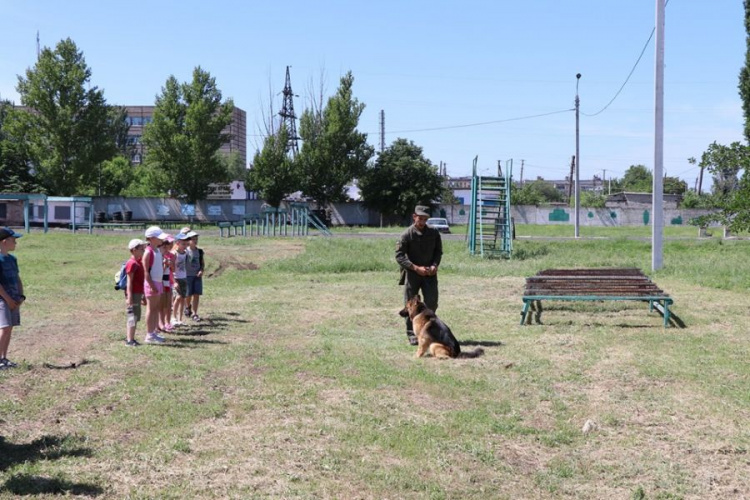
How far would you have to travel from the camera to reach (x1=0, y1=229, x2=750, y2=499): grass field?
4699 mm

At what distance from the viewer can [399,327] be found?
10938 mm

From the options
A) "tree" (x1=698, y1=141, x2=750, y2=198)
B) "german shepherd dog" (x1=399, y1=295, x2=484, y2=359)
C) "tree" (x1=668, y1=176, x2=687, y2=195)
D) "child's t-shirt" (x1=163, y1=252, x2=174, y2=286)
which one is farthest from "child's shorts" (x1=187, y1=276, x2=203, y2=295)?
"tree" (x1=668, y1=176, x2=687, y2=195)

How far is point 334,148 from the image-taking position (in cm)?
5769

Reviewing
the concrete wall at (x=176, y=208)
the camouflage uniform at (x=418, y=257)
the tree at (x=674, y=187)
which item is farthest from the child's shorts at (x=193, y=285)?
the tree at (x=674, y=187)

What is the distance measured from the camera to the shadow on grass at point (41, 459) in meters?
4.39

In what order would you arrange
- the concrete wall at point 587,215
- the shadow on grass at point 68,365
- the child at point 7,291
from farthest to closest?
the concrete wall at point 587,215 < the shadow on grass at point 68,365 < the child at point 7,291

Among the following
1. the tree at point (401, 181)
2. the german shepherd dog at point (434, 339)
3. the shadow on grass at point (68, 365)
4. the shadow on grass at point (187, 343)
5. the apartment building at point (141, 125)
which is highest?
the apartment building at point (141, 125)

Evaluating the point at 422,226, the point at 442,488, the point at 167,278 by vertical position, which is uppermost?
the point at 422,226

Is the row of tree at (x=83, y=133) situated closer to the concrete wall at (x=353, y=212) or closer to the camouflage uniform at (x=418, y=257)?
the concrete wall at (x=353, y=212)

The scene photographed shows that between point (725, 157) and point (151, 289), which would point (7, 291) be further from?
point (725, 157)

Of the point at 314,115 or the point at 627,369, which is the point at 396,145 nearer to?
the point at 314,115

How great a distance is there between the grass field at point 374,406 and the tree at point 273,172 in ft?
147

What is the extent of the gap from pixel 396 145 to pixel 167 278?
165ft

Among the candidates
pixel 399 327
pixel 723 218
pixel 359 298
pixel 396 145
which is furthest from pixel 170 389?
pixel 396 145
